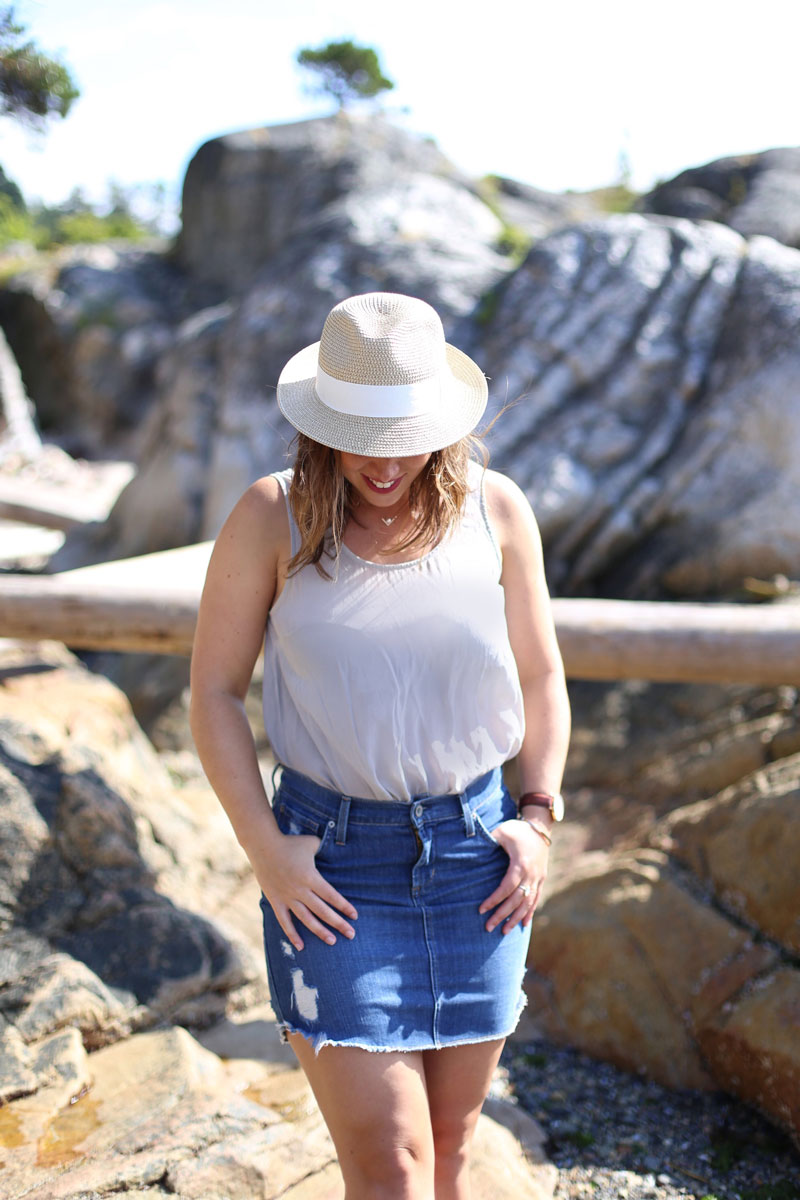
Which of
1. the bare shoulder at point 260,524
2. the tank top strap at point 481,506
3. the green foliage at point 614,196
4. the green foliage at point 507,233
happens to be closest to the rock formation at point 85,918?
the bare shoulder at point 260,524

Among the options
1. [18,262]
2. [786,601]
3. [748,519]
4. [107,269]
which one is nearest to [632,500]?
[748,519]

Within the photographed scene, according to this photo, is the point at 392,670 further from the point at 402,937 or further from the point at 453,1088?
the point at 453,1088

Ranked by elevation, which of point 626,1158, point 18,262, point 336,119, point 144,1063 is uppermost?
point 336,119

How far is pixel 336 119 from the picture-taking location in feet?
43.1

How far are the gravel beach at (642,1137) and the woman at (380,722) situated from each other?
742 millimetres

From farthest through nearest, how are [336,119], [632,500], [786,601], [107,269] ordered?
[107,269] → [336,119] → [632,500] → [786,601]

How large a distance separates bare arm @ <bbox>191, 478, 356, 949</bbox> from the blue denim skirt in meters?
0.08

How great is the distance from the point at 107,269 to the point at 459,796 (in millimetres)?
16788

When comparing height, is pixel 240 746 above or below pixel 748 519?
above

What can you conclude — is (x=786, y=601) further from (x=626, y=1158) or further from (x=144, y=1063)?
(x=144, y=1063)

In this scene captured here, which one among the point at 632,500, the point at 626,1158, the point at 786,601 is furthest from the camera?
the point at 632,500

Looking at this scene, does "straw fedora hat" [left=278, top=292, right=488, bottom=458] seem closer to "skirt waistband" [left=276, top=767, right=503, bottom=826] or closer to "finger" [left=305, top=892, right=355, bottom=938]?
"skirt waistband" [left=276, top=767, right=503, bottom=826]

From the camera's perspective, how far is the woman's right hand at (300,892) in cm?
158

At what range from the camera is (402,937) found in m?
1.63
